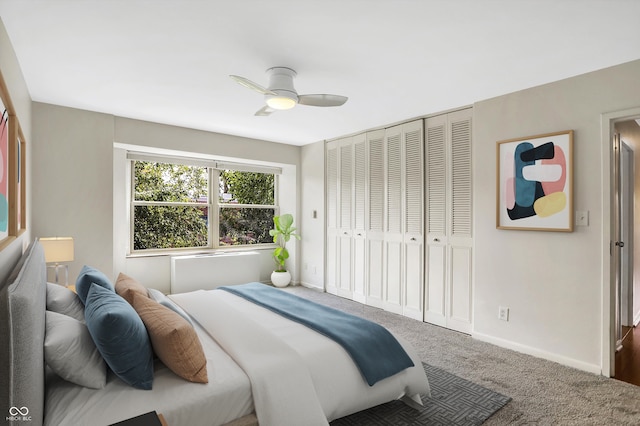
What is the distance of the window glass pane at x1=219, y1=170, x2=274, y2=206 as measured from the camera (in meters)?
5.91

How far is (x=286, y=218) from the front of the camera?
5953mm

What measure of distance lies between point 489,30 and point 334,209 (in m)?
3.58

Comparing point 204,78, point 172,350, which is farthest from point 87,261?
point 172,350

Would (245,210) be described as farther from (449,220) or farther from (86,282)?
(86,282)

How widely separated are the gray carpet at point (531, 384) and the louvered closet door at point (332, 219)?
6.38 ft

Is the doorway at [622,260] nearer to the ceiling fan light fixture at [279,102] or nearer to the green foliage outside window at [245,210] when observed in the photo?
the ceiling fan light fixture at [279,102]

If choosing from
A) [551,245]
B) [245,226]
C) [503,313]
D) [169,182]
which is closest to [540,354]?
[503,313]

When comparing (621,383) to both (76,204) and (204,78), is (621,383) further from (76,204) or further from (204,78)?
(76,204)

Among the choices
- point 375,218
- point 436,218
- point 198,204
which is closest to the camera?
point 436,218

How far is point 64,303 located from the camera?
2072 millimetres

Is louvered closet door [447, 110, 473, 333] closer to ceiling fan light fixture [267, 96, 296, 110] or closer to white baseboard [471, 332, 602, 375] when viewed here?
white baseboard [471, 332, 602, 375]

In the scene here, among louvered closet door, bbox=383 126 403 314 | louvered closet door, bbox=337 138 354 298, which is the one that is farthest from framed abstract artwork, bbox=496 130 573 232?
louvered closet door, bbox=337 138 354 298

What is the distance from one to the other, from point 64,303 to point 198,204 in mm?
3598

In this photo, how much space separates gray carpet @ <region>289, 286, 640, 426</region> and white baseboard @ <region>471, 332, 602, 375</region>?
0.05 metres
